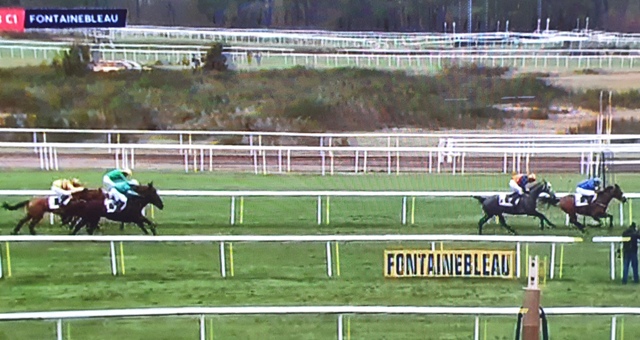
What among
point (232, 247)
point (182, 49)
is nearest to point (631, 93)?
point (182, 49)

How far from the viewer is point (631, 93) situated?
1731 cm

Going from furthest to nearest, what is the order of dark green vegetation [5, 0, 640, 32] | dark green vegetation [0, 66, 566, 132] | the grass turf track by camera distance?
dark green vegetation [5, 0, 640, 32] → dark green vegetation [0, 66, 566, 132] → the grass turf track

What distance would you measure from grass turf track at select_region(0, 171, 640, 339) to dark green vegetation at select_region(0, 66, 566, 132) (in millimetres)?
7172

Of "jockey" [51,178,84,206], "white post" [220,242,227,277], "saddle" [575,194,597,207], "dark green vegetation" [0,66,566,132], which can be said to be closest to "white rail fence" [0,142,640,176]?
"dark green vegetation" [0,66,566,132]

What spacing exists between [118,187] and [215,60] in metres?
9.79

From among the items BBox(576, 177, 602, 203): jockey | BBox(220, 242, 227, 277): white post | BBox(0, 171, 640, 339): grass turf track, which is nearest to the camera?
BBox(0, 171, 640, 339): grass turf track

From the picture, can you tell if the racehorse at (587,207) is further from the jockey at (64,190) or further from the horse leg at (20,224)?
the horse leg at (20,224)

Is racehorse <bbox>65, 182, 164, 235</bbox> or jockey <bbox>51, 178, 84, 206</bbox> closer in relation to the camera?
racehorse <bbox>65, 182, 164, 235</bbox>

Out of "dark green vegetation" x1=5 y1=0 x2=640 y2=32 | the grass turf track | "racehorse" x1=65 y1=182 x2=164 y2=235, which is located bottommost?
the grass turf track

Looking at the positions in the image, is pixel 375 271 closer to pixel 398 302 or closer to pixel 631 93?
pixel 398 302

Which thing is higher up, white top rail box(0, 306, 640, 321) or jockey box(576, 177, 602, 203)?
jockey box(576, 177, 602, 203)

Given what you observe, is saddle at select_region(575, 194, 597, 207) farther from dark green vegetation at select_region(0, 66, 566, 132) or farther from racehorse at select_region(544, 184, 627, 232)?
dark green vegetation at select_region(0, 66, 566, 132)

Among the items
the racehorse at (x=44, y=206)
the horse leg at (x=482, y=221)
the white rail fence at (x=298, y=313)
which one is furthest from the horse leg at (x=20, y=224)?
the horse leg at (x=482, y=221)

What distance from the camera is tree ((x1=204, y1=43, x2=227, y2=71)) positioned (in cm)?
1822
